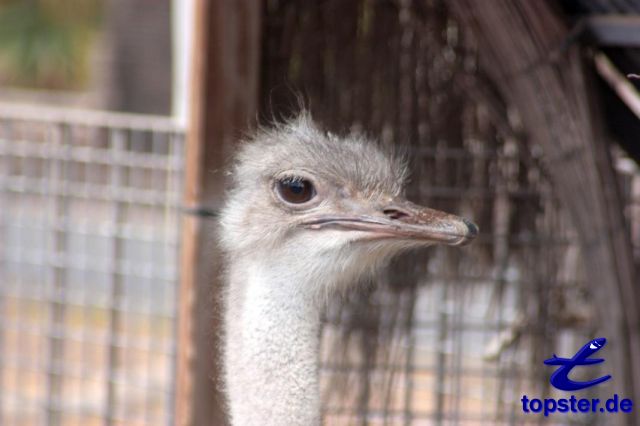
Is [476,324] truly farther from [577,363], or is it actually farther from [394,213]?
[394,213]

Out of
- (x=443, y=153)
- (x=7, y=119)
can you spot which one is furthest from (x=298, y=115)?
(x=7, y=119)

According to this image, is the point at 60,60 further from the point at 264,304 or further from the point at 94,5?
the point at 264,304

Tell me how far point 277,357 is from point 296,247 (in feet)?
0.61

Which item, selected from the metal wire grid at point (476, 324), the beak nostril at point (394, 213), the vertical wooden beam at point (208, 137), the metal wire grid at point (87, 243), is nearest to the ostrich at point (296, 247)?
the beak nostril at point (394, 213)

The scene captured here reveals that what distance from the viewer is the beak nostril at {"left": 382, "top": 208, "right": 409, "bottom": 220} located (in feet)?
6.48

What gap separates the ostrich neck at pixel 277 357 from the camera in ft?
6.51

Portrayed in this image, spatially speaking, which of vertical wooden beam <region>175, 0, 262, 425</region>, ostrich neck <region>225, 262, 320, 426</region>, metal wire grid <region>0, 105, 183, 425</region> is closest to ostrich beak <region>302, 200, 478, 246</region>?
ostrich neck <region>225, 262, 320, 426</region>

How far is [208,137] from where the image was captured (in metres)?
2.79

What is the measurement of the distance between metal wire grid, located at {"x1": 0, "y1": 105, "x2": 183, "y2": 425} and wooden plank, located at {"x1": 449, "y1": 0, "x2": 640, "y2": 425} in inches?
77.9

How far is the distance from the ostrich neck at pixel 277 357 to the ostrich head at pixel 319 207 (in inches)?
1.7

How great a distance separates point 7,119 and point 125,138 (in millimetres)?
489

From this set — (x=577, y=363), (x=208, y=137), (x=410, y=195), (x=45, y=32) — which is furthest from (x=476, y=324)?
(x=45, y=32)

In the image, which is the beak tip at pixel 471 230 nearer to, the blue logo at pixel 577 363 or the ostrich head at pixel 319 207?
the ostrich head at pixel 319 207

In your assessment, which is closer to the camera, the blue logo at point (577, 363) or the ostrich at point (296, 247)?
the ostrich at point (296, 247)
